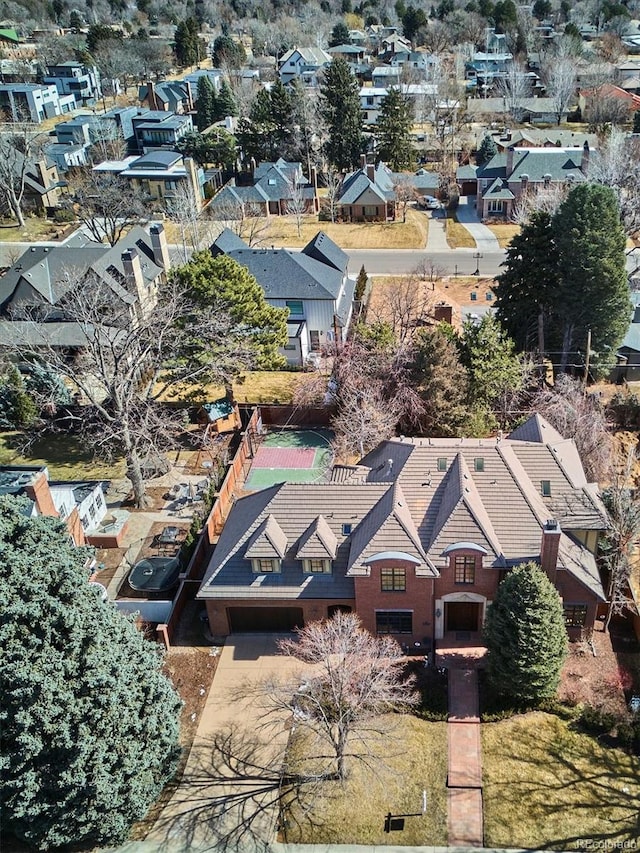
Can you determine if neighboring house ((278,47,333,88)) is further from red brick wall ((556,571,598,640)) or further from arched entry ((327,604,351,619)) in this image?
red brick wall ((556,571,598,640))

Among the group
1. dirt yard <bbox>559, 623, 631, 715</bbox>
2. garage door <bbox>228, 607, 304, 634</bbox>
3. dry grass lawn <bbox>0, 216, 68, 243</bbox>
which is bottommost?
dirt yard <bbox>559, 623, 631, 715</bbox>

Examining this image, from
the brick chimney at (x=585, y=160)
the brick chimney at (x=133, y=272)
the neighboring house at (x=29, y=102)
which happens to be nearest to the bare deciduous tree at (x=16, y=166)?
the neighboring house at (x=29, y=102)

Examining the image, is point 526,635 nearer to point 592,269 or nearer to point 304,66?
point 592,269

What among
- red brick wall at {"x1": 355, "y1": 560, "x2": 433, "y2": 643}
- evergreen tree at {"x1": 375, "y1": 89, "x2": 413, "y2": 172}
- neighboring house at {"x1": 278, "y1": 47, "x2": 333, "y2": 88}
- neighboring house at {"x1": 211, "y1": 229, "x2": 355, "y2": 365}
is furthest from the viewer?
neighboring house at {"x1": 278, "y1": 47, "x2": 333, "y2": 88}

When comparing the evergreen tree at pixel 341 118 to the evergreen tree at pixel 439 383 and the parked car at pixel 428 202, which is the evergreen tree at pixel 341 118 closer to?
the parked car at pixel 428 202

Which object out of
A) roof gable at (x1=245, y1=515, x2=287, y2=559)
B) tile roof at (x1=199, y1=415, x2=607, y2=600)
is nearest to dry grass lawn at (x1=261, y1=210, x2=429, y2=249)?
tile roof at (x1=199, y1=415, x2=607, y2=600)

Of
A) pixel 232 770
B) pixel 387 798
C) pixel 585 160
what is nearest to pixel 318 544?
pixel 232 770

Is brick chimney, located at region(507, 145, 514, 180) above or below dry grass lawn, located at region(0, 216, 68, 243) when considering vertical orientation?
above
